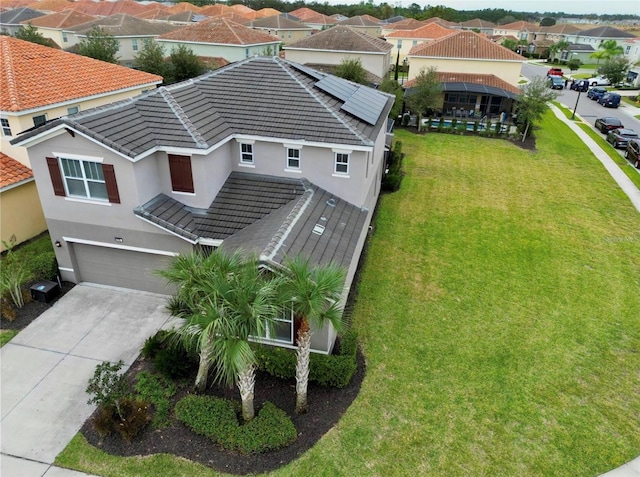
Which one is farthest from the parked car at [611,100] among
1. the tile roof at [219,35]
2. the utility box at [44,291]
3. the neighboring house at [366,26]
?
the utility box at [44,291]

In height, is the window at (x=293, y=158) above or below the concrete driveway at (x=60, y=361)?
above

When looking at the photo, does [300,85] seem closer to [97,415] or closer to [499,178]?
[97,415]

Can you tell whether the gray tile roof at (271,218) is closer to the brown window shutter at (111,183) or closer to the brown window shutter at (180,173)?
the brown window shutter at (180,173)

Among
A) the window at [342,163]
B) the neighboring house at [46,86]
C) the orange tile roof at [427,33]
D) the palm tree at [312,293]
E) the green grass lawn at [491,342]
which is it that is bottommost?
the green grass lawn at [491,342]

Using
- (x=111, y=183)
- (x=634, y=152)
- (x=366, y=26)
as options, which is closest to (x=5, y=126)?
(x=111, y=183)

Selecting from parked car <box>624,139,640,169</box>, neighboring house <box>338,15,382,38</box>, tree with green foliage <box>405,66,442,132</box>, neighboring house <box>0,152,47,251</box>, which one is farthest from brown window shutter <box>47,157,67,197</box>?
neighboring house <box>338,15,382,38</box>

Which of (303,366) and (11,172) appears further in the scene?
(11,172)

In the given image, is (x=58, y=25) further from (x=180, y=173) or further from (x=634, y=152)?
(x=634, y=152)
